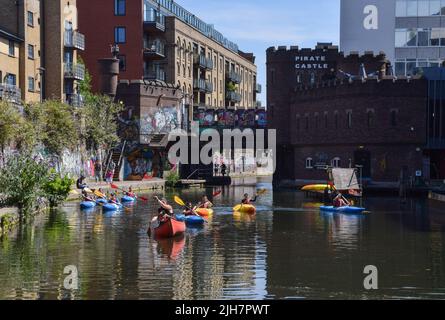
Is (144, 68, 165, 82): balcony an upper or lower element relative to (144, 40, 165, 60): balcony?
lower

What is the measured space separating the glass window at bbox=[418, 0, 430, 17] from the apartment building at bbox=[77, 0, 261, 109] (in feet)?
73.2

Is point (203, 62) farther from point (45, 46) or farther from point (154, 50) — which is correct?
point (45, 46)

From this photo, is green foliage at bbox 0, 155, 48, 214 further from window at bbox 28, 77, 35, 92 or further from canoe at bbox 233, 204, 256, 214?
window at bbox 28, 77, 35, 92

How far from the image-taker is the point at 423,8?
82188 millimetres

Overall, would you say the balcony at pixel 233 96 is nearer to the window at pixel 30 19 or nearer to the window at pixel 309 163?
the window at pixel 309 163

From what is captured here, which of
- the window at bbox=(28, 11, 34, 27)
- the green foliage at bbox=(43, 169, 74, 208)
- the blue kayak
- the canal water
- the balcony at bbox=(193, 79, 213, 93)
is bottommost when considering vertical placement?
the canal water

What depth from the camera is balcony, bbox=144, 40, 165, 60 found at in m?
81.7

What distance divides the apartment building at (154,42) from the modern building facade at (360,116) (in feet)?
33.6

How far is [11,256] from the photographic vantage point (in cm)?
2869

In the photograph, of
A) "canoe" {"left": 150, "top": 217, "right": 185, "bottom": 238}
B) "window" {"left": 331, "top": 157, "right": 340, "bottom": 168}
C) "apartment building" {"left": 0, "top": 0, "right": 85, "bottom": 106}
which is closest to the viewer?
"canoe" {"left": 150, "top": 217, "right": 185, "bottom": 238}

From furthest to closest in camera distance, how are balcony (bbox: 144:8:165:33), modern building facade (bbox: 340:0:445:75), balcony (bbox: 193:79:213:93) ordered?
balcony (bbox: 193:79:213:93), modern building facade (bbox: 340:0:445:75), balcony (bbox: 144:8:165:33)

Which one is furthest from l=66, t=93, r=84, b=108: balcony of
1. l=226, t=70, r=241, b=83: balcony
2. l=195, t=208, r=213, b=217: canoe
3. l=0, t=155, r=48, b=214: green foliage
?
l=226, t=70, r=241, b=83: balcony
